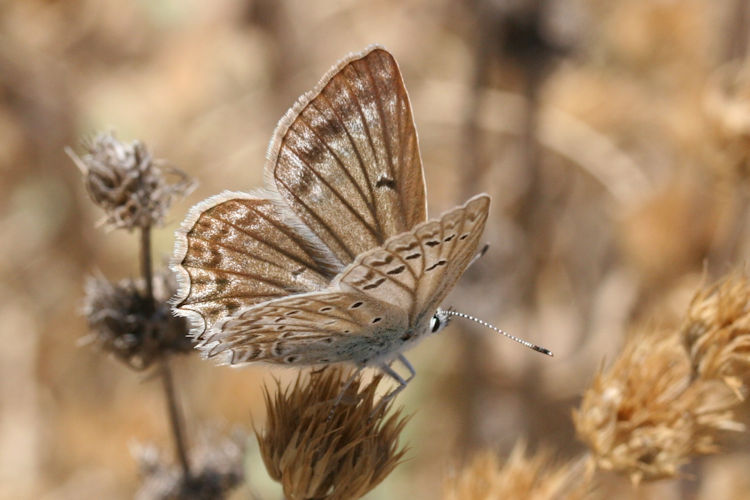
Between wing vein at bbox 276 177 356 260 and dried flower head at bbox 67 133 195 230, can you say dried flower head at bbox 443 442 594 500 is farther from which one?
dried flower head at bbox 67 133 195 230

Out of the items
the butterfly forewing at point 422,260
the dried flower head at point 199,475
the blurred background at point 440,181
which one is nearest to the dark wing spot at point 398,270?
the butterfly forewing at point 422,260

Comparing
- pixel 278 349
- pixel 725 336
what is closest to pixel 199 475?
pixel 278 349

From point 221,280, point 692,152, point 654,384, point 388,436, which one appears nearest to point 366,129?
point 221,280

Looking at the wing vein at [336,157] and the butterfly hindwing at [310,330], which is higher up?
the wing vein at [336,157]

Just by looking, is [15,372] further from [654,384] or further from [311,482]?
[654,384]

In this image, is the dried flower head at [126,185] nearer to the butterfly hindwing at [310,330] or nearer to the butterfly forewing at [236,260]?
the butterfly forewing at [236,260]

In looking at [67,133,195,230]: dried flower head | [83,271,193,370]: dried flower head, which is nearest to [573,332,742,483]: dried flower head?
[83,271,193,370]: dried flower head

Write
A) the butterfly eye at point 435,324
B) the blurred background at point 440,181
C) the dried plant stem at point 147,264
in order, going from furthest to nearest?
the blurred background at point 440,181 < the butterfly eye at point 435,324 < the dried plant stem at point 147,264
